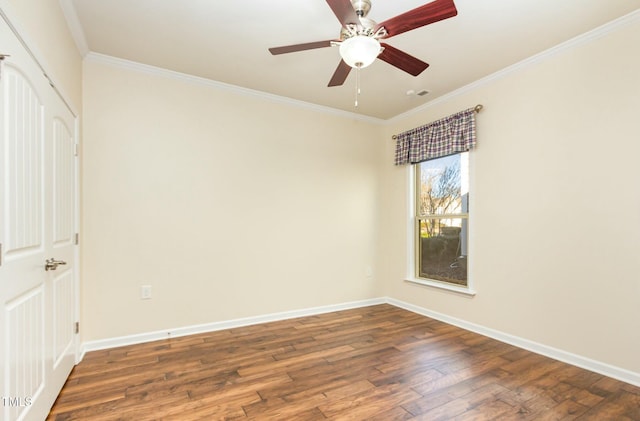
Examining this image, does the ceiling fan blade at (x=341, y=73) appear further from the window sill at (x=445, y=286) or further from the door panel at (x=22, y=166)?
the window sill at (x=445, y=286)

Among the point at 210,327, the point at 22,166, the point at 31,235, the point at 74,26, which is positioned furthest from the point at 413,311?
the point at 74,26

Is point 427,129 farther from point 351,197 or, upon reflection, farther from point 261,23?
point 261,23

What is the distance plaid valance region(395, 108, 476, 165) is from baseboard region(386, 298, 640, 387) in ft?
6.15

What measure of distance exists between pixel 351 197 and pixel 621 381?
9.74 ft

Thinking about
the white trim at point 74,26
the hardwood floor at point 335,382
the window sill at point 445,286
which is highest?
the white trim at point 74,26

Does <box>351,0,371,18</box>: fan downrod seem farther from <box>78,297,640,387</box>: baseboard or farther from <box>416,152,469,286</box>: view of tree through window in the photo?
<box>78,297,640,387</box>: baseboard

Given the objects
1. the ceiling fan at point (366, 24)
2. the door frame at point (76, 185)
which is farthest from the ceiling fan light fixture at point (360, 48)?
the door frame at point (76, 185)

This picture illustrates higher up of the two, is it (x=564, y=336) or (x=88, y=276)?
(x=88, y=276)

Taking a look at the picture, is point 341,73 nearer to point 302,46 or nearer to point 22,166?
point 302,46

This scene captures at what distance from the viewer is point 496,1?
2.05 metres

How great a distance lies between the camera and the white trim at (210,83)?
2.77m

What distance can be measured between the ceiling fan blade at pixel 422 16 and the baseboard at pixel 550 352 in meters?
2.70

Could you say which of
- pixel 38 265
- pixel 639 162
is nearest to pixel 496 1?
pixel 639 162

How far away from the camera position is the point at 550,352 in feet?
8.51
